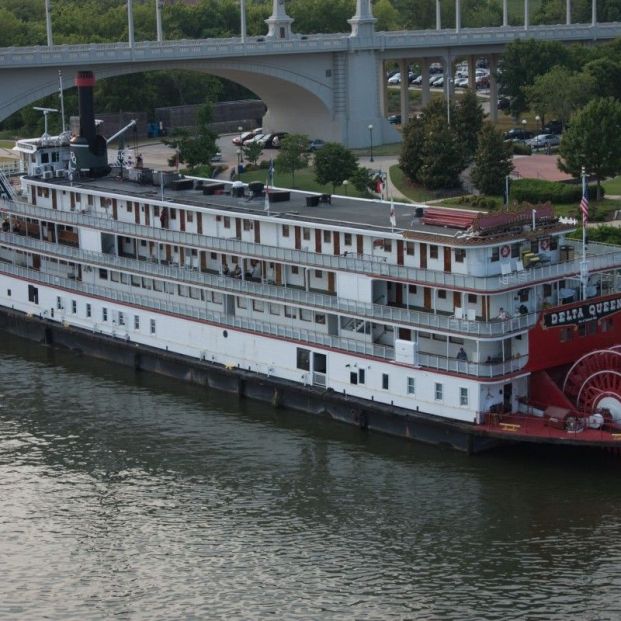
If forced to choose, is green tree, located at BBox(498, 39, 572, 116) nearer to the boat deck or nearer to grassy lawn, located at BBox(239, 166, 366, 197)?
grassy lawn, located at BBox(239, 166, 366, 197)

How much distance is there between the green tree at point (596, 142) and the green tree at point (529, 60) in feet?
102

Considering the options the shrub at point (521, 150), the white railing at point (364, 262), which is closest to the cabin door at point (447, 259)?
the white railing at point (364, 262)

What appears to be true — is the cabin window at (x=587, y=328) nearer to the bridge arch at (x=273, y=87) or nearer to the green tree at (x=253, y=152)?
the green tree at (x=253, y=152)

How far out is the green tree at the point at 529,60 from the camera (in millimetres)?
121750

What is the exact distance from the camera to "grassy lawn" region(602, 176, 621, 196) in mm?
91688

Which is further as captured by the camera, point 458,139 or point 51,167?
point 458,139

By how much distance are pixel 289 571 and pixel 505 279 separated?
13350 millimetres

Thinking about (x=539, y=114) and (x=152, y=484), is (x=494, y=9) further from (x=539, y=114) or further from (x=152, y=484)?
(x=152, y=484)

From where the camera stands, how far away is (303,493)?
49.0 m

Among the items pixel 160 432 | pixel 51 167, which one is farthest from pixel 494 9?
pixel 160 432

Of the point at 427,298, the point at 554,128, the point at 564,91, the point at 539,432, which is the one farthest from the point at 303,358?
the point at 554,128

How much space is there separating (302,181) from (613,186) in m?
18.9

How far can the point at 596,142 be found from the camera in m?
89.3

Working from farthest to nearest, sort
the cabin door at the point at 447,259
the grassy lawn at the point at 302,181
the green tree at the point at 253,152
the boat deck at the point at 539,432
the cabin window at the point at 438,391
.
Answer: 1. the green tree at the point at 253,152
2. the grassy lawn at the point at 302,181
3. the cabin door at the point at 447,259
4. the cabin window at the point at 438,391
5. the boat deck at the point at 539,432
